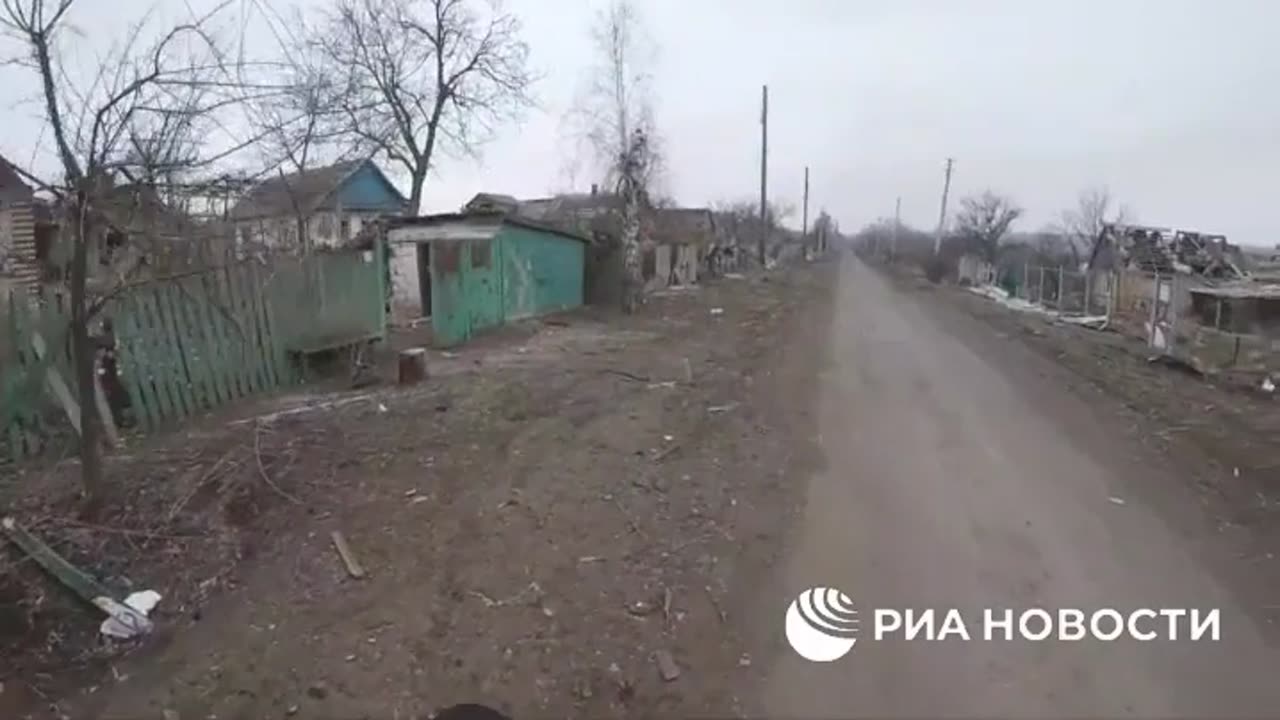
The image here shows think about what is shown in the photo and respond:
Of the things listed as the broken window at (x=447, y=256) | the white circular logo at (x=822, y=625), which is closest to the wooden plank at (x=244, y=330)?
the broken window at (x=447, y=256)

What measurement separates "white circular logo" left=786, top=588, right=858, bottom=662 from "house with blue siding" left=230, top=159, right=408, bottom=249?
5.10 meters

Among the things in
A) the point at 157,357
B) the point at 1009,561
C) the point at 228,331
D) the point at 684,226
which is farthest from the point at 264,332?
the point at 684,226

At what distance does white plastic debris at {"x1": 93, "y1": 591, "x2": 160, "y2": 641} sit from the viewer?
4648 mm

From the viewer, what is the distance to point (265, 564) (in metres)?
5.35

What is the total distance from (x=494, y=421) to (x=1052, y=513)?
5031 mm

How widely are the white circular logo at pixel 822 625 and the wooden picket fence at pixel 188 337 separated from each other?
21.0ft

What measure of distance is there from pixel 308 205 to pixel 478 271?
15.5 ft

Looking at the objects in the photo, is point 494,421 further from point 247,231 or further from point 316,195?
point 316,195

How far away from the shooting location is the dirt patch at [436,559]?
4117 mm

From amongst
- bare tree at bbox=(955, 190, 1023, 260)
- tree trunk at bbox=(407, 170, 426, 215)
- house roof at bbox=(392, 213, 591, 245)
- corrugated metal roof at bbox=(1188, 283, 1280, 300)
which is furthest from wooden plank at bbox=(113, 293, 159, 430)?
bare tree at bbox=(955, 190, 1023, 260)

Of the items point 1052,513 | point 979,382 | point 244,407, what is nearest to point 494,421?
point 244,407

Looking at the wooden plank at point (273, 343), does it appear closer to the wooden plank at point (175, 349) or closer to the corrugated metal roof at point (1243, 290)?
the wooden plank at point (175, 349)

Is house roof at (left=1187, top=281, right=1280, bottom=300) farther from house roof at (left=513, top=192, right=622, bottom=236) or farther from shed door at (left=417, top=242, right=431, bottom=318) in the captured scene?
shed door at (left=417, top=242, right=431, bottom=318)

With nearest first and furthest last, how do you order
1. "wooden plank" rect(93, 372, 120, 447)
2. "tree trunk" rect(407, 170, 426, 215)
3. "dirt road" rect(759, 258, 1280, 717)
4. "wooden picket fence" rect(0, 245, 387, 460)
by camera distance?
"dirt road" rect(759, 258, 1280, 717) < "wooden picket fence" rect(0, 245, 387, 460) < "wooden plank" rect(93, 372, 120, 447) < "tree trunk" rect(407, 170, 426, 215)
